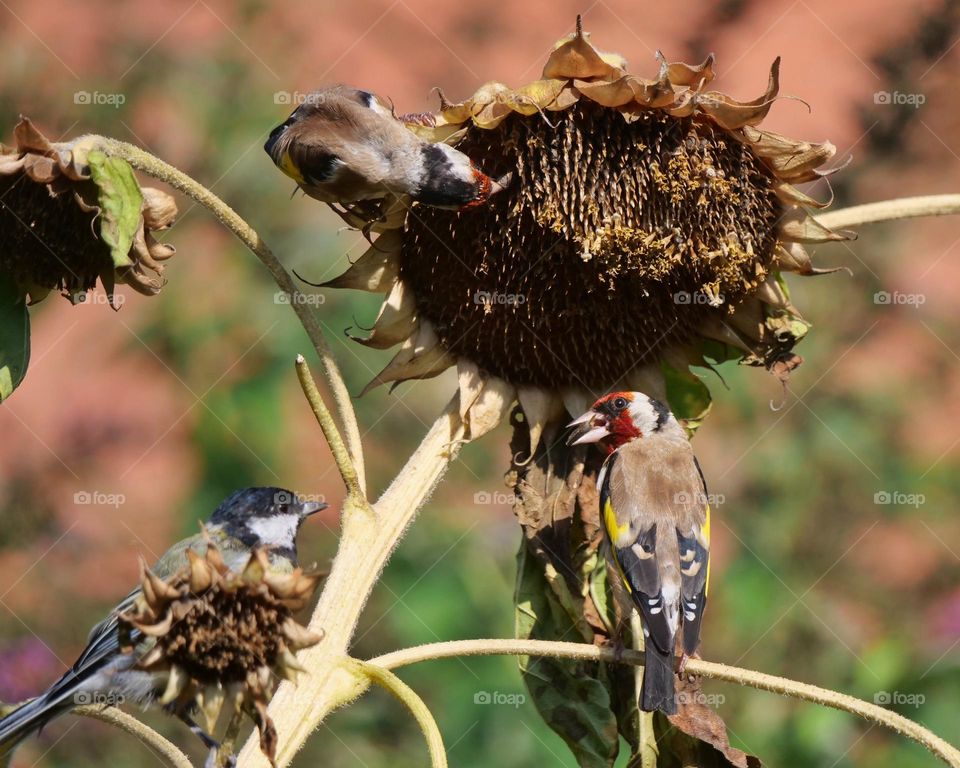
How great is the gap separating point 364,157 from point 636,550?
107 cm

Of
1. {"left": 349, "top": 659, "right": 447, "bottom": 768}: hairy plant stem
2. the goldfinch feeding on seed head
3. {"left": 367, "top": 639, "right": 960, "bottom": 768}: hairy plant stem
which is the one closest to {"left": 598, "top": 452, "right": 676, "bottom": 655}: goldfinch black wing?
the goldfinch feeding on seed head

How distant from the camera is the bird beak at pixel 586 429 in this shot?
99.0 inches

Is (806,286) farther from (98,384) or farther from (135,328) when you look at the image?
(98,384)

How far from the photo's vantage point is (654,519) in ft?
10.2

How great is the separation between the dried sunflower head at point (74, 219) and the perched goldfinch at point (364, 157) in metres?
0.46

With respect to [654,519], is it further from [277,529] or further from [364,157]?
[364,157]

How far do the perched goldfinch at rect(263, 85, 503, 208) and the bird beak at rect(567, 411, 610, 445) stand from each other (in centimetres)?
46

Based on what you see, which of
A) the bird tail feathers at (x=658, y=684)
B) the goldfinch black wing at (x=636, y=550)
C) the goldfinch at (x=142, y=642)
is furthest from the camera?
the goldfinch black wing at (x=636, y=550)

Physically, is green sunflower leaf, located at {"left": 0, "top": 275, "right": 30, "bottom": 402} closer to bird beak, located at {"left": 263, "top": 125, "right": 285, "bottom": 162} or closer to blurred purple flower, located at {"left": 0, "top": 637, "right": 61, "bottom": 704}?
bird beak, located at {"left": 263, "top": 125, "right": 285, "bottom": 162}

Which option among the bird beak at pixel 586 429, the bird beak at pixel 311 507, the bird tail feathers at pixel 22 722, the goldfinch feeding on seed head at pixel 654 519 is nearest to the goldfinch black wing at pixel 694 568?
the goldfinch feeding on seed head at pixel 654 519

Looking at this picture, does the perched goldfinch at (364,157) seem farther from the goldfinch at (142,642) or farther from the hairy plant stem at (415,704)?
the hairy plant stem at (415,704)

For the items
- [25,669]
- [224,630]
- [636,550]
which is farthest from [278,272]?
[25,669]

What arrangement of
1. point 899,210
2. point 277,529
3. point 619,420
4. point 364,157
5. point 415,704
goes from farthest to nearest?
point 619,420 < point 277,529 < point 364,157 < point 899,210 < point 415,704

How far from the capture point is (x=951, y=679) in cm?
335
